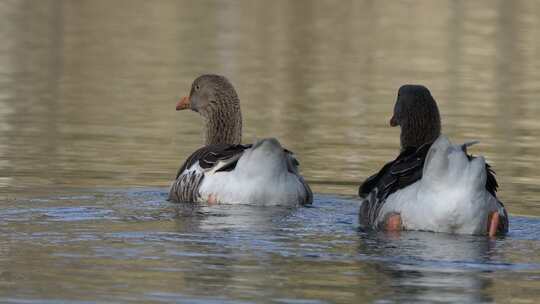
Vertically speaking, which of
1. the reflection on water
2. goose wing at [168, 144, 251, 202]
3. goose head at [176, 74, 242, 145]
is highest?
goose head at [176, 74, 242, 145]

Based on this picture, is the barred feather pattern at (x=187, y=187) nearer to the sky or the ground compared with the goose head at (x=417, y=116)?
nearer to the ground

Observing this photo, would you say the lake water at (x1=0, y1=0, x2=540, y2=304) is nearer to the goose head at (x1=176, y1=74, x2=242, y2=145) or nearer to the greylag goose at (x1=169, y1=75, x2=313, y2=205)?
the greylag goose at (x1=169, y1=75, x2=313, y2=205)

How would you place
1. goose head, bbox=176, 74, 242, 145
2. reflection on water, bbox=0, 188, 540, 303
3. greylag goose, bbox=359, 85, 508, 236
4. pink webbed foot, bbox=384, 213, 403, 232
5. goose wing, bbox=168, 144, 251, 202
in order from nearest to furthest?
reflection on water, bbox=0, 188, 540, 303 < greylag goose, bbox=359, 85, 508, 236 < pink webbed foot, bbox=384, 213, 403, 232 < goose wing, bbox=168, 144, 251, 202 < goose head, bbox=176, 74, 242, 145

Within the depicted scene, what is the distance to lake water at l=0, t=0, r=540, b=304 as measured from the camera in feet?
33.4

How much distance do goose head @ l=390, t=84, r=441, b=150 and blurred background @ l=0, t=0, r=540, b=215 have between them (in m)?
1.21

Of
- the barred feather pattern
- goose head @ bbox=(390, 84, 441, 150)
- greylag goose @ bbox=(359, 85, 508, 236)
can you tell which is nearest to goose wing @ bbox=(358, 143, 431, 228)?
greylag goose @ bbox=(359, 85, 508, 236)

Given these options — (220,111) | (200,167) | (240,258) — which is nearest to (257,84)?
(220,111)

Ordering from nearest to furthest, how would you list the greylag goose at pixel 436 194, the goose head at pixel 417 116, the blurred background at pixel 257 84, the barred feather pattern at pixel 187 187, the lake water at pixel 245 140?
the lake water at pixel 245 140 → the greylag goose at pixel 436 194 → the goose head at pixel 417 116 → the barred feather pattern at pixel 187 187 → the blurred background at pixel 257 84

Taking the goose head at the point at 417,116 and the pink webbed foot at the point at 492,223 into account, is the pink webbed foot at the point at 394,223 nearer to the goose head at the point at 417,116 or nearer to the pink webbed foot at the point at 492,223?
the pink webbed foot at the point at 492,223

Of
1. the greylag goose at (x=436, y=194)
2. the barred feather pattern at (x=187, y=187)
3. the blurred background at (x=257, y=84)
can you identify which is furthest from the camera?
the blurred background at (x=257, y=84)

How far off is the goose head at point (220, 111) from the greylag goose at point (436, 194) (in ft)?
10.7

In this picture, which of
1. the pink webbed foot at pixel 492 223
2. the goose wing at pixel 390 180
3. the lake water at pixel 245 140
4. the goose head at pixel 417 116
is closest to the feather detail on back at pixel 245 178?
the lake water at pixel 245 140

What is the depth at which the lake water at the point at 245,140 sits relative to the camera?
1017 cm

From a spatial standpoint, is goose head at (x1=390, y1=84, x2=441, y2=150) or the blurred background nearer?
goose head at (x1=390, y1=84, x2=441, y2=150)
